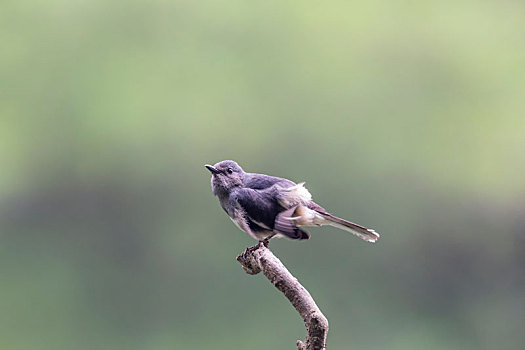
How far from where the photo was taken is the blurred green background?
9.62 ft

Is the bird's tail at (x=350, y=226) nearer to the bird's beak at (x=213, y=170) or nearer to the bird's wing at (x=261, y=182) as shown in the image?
the bird's wing at (x=261, y=182)

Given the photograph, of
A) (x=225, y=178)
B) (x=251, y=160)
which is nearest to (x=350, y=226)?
(x=225, y=178)

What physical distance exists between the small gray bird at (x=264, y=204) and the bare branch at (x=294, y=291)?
0.27 ft

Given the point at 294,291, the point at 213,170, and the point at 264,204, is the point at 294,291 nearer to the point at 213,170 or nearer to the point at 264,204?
the point at 264,204

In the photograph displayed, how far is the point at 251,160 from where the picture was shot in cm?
309

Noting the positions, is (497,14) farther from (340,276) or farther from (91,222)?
(91,222)

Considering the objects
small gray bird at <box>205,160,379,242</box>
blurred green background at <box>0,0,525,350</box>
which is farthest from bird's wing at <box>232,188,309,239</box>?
blurred green background at <box>0,0,525,350</box>

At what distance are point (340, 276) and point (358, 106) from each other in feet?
3.14

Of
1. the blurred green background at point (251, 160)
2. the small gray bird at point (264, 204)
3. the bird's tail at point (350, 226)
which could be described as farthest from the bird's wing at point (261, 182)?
the blurred green background at point (251, 160)

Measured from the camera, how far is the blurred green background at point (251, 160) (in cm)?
293

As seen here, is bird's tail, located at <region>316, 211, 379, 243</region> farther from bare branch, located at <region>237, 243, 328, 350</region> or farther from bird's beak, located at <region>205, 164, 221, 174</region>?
bird's beak, located at <region>205, 164, 221, 174</region>

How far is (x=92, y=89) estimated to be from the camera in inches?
125

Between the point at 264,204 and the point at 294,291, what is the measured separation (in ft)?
1.05

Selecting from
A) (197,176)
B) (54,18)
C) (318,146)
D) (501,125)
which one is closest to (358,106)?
(318,146)
